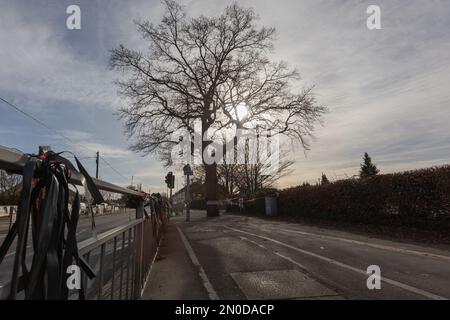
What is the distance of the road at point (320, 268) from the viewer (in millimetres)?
5043

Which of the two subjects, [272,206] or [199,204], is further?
[199,204]

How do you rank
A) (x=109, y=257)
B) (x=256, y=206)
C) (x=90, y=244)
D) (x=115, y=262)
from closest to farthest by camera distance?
(x=90, y=244) → (x=109, y=257) → (x=115, y=262) → (x=256, y=206)

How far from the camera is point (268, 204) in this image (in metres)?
24.1

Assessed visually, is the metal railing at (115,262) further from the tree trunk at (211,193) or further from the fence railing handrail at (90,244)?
the tree trunk at (211,193)

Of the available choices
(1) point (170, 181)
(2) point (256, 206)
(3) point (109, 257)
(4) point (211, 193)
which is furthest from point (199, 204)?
(3) point (109, 257)

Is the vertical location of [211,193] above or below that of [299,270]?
above

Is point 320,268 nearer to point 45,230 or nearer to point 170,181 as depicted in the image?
point 45,230

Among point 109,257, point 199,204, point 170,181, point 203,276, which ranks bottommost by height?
point 203,276

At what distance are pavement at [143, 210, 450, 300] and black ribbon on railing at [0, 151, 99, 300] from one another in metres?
3.67

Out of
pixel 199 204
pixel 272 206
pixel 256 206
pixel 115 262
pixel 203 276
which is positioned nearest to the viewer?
pixel 115 262

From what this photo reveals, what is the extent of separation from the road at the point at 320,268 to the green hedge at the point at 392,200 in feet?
8.21

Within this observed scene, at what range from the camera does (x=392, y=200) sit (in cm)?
1309

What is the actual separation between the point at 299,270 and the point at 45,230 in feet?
18.5

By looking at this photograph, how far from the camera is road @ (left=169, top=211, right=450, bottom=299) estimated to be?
16.5 feet
